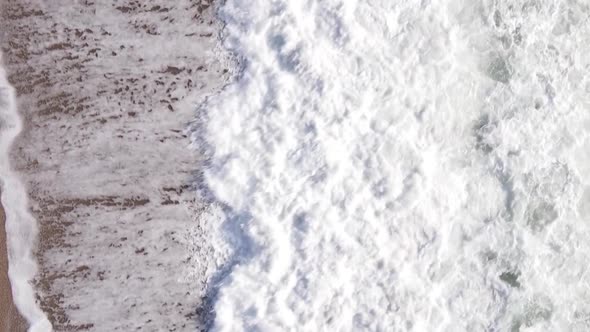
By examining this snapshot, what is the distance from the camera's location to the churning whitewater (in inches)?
73.6

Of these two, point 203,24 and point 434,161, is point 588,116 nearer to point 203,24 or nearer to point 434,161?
point 434,161

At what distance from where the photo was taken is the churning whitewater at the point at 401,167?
6.13 ft

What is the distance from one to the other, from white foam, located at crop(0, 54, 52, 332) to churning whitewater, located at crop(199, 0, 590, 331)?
0.58m

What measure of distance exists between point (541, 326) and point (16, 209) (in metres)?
1.79

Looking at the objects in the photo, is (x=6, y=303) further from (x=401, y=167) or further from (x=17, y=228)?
(x=401, y=167)

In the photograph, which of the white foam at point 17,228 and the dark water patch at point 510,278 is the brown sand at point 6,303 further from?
the dark water patch at point 510,278

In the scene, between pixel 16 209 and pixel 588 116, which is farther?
pixel 588 116

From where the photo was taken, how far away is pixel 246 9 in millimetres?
1894

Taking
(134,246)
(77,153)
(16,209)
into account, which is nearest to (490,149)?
(134,246)

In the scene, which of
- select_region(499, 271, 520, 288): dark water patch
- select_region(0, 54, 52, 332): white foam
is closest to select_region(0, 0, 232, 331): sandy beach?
select_region(0, 54, 52, 332): white foam

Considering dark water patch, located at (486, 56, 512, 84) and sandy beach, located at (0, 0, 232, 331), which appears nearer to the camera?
sandy beach, located at (0, 0, 232, 331)

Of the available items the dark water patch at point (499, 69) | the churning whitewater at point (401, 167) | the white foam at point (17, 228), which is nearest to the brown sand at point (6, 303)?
the white foam at point (17, 228)

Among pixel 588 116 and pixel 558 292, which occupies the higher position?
pixel 588 116

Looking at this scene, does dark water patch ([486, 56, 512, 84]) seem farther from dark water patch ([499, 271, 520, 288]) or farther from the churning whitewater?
dark water patch ([499, 271, 520, 288])
